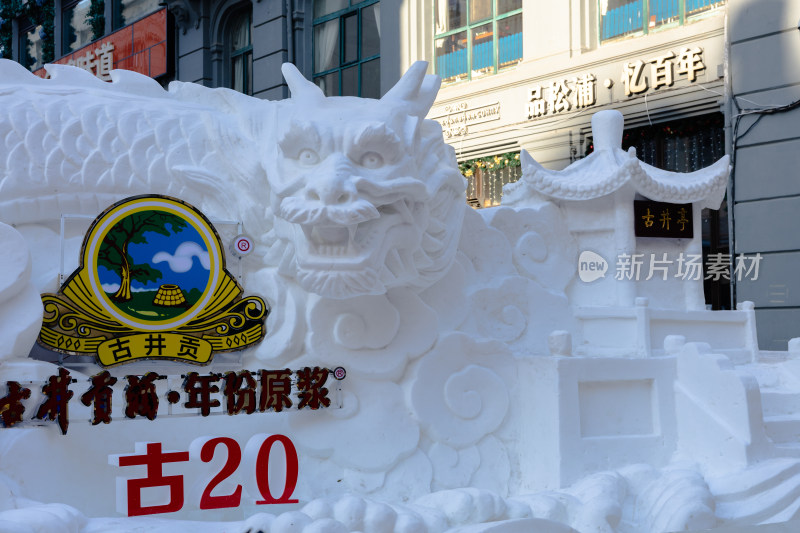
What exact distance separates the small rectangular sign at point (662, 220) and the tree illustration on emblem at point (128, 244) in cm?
256

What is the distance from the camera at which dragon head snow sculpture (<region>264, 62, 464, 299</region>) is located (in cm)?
330

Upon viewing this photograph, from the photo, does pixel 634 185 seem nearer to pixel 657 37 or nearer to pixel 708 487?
pixel 708 487

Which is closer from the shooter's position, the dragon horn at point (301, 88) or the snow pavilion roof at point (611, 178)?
the dragon horn at point (301, 88)

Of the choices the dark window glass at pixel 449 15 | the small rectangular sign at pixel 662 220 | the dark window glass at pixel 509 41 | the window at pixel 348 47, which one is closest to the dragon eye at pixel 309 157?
the small rectangular sign at pixel 662 220

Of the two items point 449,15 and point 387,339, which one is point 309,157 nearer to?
point 387,339

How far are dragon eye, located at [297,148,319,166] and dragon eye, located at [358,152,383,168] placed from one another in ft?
0.61

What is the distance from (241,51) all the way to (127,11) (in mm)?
2921

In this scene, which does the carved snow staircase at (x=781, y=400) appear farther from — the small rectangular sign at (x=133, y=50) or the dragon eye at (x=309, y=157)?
the small rectangular sign at (x=133, y=50)

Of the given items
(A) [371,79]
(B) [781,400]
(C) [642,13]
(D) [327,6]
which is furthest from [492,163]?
(B) [781,400]

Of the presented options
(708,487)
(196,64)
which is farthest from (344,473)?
(196,64)

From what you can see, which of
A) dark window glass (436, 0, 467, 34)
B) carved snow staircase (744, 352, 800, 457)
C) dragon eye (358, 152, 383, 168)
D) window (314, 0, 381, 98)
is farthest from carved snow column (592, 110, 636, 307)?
window (314, 0, 381, 98)

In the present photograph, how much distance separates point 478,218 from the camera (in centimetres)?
430

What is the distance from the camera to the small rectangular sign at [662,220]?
4637 millimetres

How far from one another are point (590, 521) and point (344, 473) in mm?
1073
